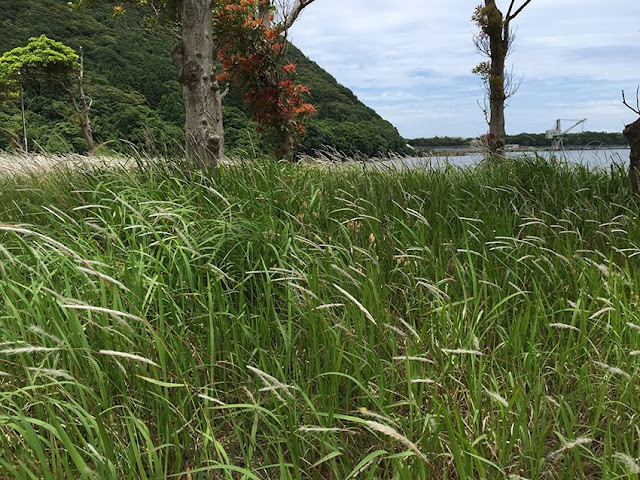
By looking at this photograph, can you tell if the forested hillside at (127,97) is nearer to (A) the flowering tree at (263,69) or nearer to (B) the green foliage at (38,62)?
(B) the green foliage at (38,62)

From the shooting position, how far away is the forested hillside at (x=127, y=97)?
2600cm

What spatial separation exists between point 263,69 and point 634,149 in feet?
23.8

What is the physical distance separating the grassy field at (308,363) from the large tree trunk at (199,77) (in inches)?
89.1

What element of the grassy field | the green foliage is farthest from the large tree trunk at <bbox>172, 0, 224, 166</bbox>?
the green foliage

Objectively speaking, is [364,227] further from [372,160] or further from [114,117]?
[114,117]

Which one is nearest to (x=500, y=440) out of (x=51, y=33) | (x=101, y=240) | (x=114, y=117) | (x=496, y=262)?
(x=496, y=262)

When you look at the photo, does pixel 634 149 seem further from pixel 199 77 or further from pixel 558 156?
pixel 199 77

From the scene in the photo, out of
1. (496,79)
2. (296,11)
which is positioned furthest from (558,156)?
(296,11)

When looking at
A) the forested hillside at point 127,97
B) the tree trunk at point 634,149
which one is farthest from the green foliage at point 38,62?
the tree trunk at point 634,149

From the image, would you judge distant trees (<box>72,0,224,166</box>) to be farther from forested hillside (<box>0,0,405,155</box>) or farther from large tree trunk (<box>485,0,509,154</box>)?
forested hillside (<box>0,0,405,155</box>)

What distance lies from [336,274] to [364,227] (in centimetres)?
87

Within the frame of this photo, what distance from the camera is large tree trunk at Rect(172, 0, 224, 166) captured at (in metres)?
5.49

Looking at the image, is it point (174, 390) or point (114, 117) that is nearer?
point (174, 390)

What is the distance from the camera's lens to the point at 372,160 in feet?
17.9
